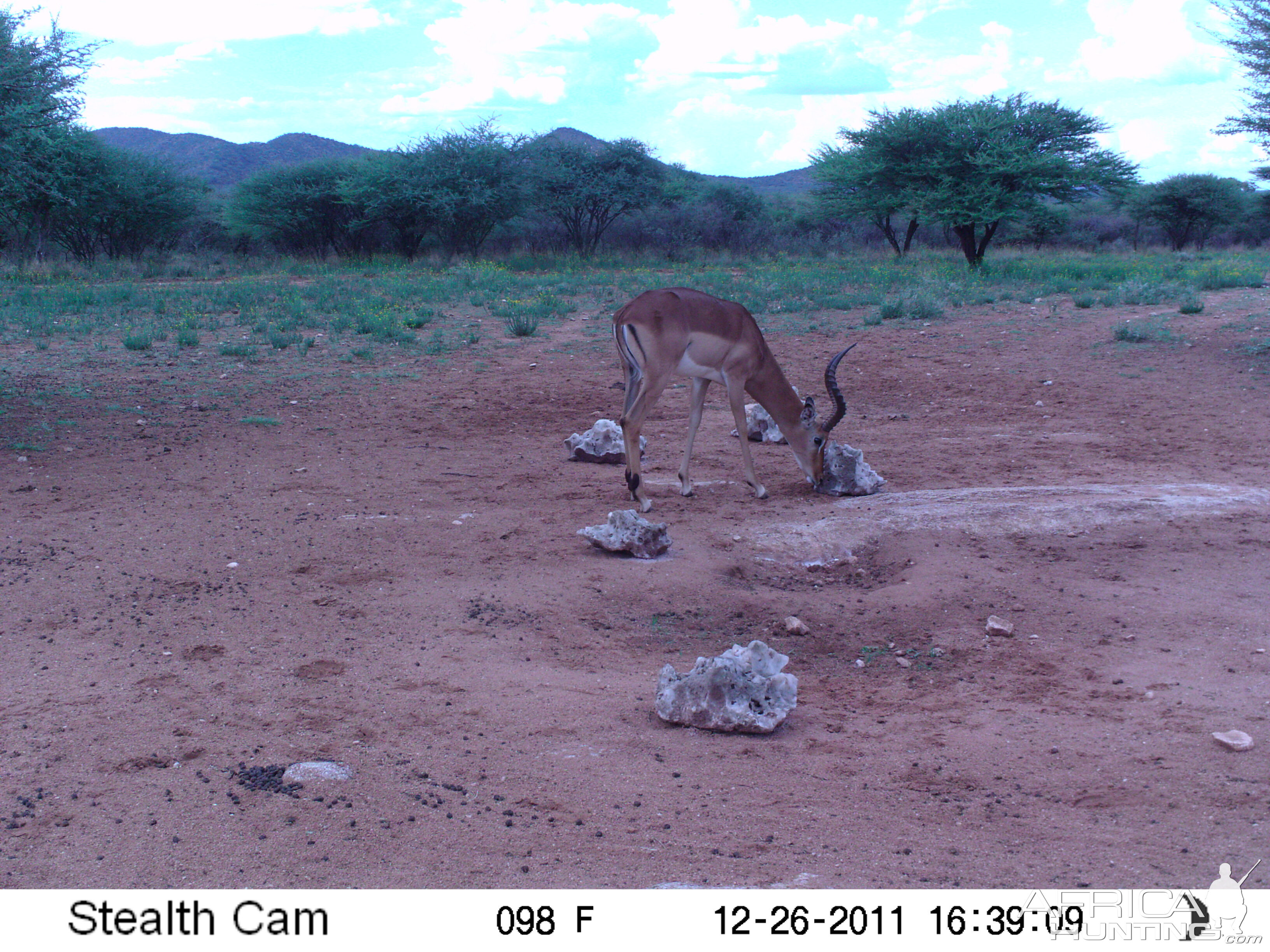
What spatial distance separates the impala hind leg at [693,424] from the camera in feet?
26.0

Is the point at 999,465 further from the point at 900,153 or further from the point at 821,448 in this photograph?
the point at 900,153

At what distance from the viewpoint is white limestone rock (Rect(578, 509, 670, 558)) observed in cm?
625

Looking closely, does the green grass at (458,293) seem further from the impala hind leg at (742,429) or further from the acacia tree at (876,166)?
the impala hind leg at (742,429)

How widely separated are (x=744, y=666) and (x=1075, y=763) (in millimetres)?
1366

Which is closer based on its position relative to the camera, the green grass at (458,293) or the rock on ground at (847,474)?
the rock on ground at (847,474)

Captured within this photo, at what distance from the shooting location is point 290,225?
131 feet

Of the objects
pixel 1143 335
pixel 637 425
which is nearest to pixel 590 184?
pixel 1143 335

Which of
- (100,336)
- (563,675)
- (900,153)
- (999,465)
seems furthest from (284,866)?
(900,153)

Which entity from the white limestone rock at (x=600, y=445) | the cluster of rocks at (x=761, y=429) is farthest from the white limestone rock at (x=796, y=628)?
the cluster of rocks at (x=761, y=429)

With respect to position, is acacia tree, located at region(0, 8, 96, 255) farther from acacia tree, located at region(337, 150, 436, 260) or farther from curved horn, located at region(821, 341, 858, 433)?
acacia tree, located at region(337, 150, 436, 260)

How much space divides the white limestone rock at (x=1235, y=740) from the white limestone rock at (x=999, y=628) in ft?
4.46

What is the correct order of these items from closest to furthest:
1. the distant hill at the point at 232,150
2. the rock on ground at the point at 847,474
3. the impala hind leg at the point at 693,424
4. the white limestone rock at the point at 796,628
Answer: the white limestone rock at the point at 796,628
the rock on ground at the point at 847,474
the impala hind leg at the point at 693,424
the distant hill at the point at 232,150

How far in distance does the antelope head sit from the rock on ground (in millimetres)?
72

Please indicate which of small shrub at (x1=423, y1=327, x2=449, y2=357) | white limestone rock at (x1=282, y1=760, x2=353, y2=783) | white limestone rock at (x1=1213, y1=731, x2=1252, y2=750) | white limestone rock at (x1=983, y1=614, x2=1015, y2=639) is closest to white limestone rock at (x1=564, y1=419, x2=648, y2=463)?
white limestone rock at (x1=983, y1=614, x2=1015, y2=639)
